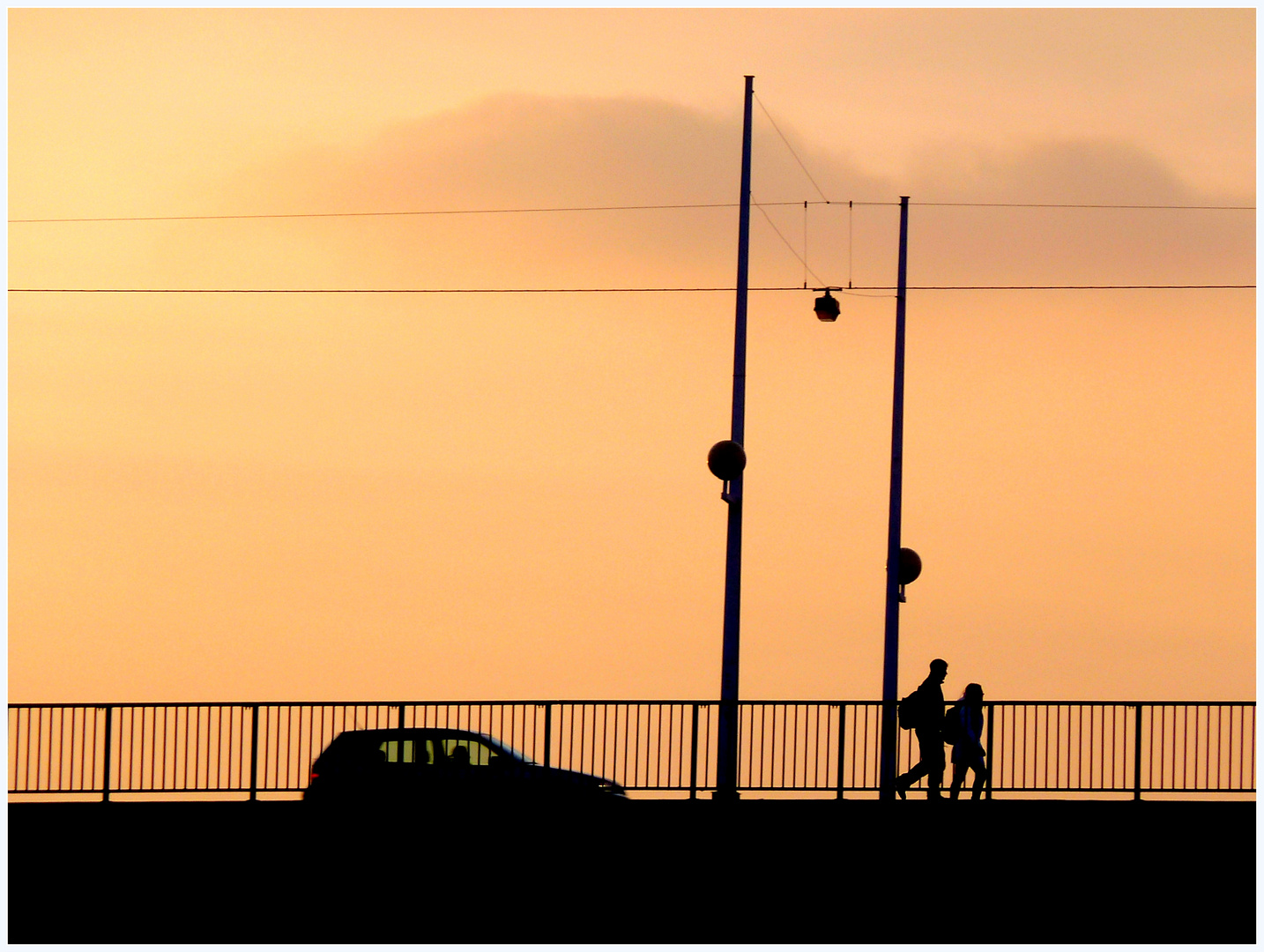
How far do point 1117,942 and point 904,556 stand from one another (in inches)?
671

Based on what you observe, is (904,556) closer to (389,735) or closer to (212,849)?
(389,735)

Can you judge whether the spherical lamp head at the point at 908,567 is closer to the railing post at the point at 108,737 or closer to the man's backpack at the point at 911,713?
the man's backpack at the point at 911,713

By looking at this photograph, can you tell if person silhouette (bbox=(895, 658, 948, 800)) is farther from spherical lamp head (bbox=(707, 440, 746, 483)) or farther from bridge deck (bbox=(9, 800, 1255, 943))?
spherical lamp head (bbox=(707, 440, 746, 483))

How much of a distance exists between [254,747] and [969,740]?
7.48 meters

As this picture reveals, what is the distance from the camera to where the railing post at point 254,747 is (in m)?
24.7

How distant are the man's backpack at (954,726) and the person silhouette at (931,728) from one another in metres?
0.08

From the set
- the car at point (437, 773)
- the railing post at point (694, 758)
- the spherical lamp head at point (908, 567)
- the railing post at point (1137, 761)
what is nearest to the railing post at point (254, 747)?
the car at point (437, 773)

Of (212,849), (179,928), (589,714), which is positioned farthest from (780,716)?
(179,928)

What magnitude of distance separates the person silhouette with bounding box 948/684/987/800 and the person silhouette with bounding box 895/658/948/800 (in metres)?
0.18

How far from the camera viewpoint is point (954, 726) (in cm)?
2431

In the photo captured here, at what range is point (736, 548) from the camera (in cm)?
2848

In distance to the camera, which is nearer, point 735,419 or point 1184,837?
point 1184,837

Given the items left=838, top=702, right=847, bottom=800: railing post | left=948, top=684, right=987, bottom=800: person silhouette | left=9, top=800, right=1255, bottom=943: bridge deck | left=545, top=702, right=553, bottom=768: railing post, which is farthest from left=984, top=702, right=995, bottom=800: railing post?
left=545, top=702, right=553, bottom=768: railing post

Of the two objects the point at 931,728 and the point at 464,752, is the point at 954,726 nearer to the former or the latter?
the point at 931,728
